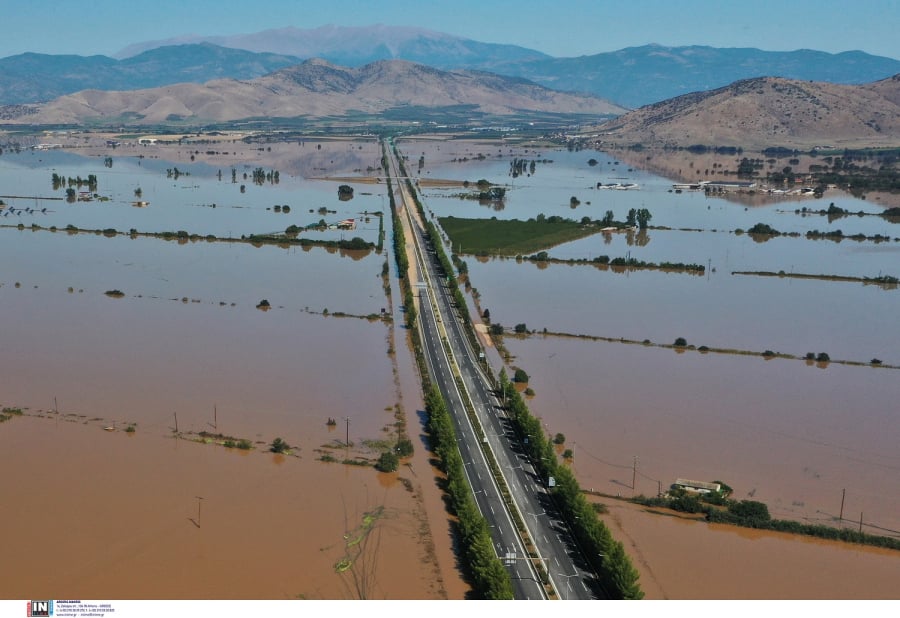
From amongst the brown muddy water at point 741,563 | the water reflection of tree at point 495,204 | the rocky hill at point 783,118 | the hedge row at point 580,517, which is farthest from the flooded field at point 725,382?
the rocky hill at point 783,118

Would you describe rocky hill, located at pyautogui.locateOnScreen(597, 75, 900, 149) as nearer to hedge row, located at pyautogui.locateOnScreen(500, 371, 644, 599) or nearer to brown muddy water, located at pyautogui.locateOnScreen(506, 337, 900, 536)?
brown muddy water, located at pyautogui.locateOnScreen(506, 337, 900, 536)

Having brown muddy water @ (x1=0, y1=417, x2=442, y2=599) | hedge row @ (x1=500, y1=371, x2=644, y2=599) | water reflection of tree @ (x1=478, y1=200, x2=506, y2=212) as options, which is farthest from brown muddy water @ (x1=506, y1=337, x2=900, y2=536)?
water reflection of tree @ (x1=478, y1=200, x2=506, y2=212)

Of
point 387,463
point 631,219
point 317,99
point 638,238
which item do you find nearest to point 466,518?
point 387,463

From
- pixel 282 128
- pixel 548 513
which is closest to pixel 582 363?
pixel 548 513

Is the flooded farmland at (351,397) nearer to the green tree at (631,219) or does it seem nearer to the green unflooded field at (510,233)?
the green unflooded field at (510,233)

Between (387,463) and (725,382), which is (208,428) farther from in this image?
(725,382)
